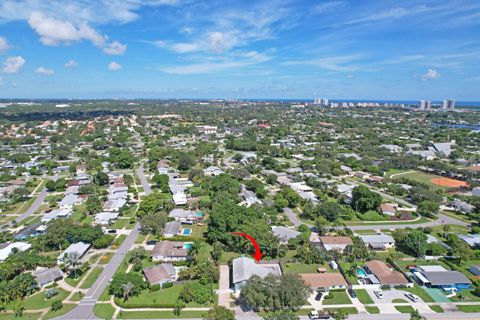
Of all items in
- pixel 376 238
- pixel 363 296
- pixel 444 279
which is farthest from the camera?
pixel 376 238

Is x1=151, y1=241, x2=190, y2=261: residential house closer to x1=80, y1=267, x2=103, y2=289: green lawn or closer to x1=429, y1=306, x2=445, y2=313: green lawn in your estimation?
x1=80, y1=267, x2=103, y2=289: green lawn

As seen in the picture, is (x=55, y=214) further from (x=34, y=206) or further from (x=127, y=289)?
(x=127, y=289)

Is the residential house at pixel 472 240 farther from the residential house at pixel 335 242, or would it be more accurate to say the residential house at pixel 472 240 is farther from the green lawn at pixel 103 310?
the green lawn at pixel 103 310

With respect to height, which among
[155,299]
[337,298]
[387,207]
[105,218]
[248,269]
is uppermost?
[248,269]

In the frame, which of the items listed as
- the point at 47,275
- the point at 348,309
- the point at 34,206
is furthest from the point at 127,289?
the point at 34,206

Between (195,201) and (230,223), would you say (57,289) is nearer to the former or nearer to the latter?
(230,223)

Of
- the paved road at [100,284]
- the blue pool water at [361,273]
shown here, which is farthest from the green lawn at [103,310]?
the blue pool water at [361,273]

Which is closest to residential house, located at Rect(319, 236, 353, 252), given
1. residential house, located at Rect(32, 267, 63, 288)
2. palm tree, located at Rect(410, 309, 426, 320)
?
palm tree, located at Rect(410, 309, 426, 320)
